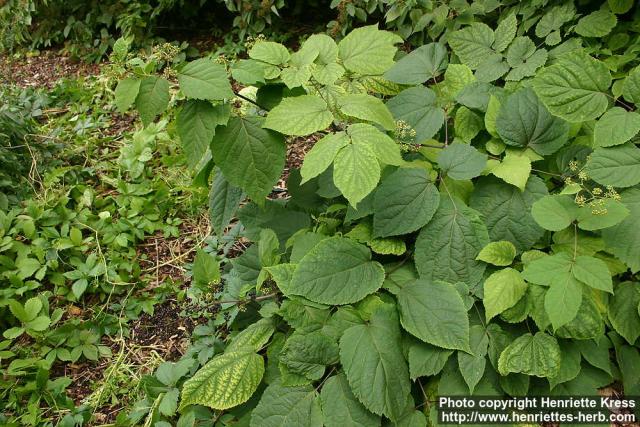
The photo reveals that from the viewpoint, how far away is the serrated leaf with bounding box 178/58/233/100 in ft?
4.54

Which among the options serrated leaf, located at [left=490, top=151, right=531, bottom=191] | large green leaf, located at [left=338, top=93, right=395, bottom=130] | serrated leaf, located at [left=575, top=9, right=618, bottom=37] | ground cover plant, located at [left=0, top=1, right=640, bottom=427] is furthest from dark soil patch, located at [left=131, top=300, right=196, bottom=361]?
serrated leaf, located at [left=575, top=9, right=618, bottom=37]

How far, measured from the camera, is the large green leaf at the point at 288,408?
1.47 meters

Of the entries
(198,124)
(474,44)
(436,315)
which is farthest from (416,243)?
(474,44)

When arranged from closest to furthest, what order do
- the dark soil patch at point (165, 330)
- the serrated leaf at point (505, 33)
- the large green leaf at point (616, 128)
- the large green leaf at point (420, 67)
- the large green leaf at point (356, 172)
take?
the large green leaf at point (356, 172)
the large green leaf at point (616, 128)
the large green leaf at point (420, 67)
the serrated leaf at point (505, 33)
the dark soil patch at point (165, 330)

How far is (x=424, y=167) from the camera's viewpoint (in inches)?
67.7

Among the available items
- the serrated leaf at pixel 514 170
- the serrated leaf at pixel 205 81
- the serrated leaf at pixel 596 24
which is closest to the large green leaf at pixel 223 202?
the serrated leaf at pixel 205 81

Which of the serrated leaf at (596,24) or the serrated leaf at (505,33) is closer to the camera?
the serrated leaf at (505,33)

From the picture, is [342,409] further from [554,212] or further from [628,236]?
[628,236]

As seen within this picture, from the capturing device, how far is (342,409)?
1476 mm

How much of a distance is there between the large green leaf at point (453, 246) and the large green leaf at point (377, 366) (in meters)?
0.23

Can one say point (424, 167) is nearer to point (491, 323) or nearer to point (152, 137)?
point (491, 323)

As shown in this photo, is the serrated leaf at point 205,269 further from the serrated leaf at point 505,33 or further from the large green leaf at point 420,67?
the serrated leaf at point 505,33

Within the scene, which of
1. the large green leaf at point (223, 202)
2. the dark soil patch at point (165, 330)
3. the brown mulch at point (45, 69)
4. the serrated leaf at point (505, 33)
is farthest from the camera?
the brown mulch at point (45, 69)

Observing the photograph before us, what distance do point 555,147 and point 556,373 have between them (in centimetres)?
75
